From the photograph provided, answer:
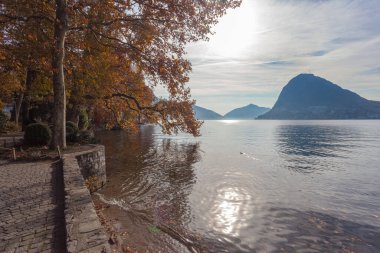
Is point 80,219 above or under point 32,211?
above

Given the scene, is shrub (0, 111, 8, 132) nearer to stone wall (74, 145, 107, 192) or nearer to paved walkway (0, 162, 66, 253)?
stone wall (74, 145, 107, 192)

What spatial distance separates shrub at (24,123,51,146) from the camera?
1803 cm

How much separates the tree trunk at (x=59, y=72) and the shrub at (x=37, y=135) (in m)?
2.12

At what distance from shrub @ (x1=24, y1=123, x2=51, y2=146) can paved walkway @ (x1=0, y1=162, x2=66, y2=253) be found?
6.19 m

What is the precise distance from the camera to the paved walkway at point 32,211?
5.82m

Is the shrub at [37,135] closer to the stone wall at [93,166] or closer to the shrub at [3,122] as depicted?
the stone wall at [93,166]

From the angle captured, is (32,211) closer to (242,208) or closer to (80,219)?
(80,219)

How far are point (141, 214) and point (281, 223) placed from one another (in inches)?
278

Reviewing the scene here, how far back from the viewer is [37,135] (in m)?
18.1

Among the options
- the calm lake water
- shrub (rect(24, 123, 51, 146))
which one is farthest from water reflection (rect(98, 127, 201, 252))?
shrub (rect(24, 123, 51, 146))

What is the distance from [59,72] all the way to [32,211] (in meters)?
11.1

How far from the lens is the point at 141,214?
1258 cm

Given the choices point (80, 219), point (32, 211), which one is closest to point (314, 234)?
point (80, 219)

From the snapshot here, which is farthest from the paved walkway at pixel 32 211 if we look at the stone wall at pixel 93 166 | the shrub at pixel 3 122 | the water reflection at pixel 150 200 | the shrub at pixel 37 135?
the shrub at pixel 3 122
